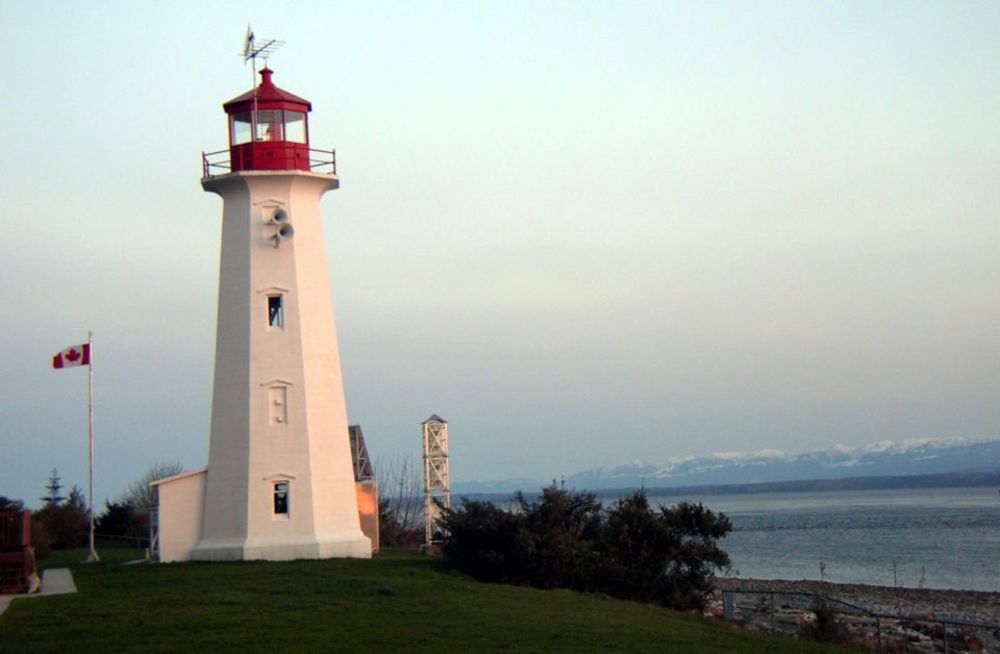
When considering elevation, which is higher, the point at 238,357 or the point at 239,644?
the point at 238,357

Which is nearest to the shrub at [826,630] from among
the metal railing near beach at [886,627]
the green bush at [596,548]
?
the metal railing near beach at [886,627]

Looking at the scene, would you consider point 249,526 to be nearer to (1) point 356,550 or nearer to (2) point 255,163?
(1) point 356,550

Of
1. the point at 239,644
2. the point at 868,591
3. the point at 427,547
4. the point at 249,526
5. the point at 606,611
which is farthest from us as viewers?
the point at 868,591

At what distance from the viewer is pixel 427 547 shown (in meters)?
33.6

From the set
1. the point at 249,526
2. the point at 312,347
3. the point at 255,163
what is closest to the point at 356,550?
the point at 249,526

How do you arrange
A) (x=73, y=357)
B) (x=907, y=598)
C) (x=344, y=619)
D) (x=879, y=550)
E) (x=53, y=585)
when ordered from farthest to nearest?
(x=879, y=550), (x=907, y=598), (x=73, y=357), (x=53, y=585), (x=344, y=619)

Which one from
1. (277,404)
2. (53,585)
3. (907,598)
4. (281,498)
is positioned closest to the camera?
(53,585)

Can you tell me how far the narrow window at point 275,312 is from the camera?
27.9m

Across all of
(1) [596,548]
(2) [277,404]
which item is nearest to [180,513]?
(2) [277,404]

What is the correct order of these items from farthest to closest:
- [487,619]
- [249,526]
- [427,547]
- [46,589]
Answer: [427,547] < [249,526] < [46,589] < [487,619]

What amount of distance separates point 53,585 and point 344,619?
29.8ft

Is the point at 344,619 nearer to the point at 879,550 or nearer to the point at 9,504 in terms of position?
the point at 9,504

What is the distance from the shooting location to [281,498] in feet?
90.0

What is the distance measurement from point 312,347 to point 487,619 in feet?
39.8
